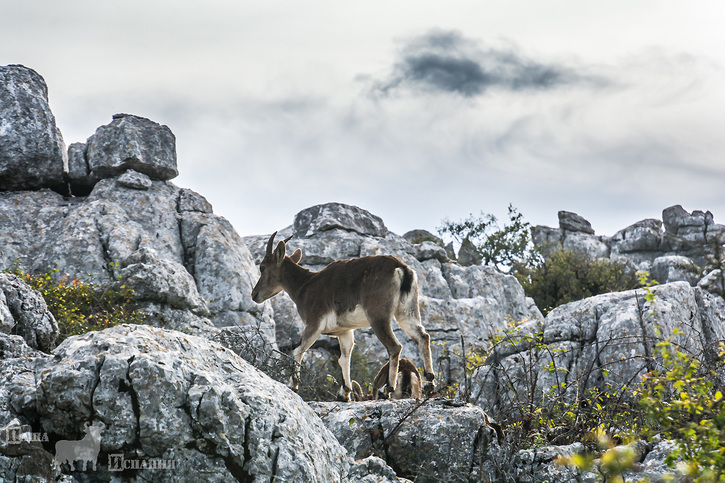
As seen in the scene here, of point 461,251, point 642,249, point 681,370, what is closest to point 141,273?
point 681,370

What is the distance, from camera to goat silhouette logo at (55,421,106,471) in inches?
162

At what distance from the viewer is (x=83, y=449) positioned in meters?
4.14

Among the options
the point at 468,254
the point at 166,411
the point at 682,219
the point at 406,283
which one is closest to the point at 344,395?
the point at 406,283

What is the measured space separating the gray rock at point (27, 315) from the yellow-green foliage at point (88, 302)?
286 centimetres

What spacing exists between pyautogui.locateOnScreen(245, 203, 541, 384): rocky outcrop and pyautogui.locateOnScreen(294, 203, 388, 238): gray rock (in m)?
0.03

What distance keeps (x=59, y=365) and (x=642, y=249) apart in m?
49.5

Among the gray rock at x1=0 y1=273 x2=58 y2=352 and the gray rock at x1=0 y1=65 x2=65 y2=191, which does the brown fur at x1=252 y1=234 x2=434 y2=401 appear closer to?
the gray rock at x1=0 y1=273 x2=58 y2=352

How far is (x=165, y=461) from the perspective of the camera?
4207mm

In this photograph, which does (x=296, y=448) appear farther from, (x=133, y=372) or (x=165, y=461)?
(x=133, y=372)

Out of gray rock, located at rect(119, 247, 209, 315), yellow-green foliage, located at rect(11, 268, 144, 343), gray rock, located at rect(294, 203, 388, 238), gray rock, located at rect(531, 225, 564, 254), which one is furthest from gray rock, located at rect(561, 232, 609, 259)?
yellow-green foliage, located at rect(11, 268, 144, 343)

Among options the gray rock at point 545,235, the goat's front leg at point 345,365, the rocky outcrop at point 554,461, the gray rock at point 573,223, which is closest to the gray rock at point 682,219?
the gray rock at point 573,223

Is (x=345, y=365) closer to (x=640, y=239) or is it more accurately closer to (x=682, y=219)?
(x=640, y=239)

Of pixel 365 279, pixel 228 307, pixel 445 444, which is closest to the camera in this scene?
pixel 445 444

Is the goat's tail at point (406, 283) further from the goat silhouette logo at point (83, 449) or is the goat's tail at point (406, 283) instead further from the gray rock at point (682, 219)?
the gray rock at point (682, 219)
